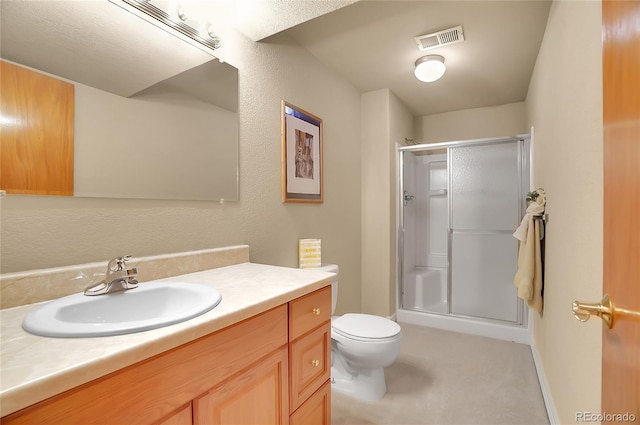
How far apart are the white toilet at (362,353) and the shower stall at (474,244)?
4.48 ft

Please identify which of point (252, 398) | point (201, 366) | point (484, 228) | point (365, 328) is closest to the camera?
point (201, 366)

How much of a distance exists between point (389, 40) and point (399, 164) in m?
1.35

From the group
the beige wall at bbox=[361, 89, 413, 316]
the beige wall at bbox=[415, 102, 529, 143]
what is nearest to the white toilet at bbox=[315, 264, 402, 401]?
the beige wall at bbox=[361, 89, 413, 316]

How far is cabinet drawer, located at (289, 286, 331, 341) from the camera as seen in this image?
Answer: 3.56 ft

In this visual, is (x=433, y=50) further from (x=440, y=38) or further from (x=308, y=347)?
(x=308, y=347)

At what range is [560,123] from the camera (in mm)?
1528

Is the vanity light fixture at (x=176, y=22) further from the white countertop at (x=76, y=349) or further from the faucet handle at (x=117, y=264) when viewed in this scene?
the white countertop at (x=76, y=349)

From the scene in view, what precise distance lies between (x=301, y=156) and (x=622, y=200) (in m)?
1.78

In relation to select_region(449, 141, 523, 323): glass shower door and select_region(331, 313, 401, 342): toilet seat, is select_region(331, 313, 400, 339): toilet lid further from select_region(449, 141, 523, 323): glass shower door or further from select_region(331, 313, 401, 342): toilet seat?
select_region(449, 141, 523, 323): glass shower door

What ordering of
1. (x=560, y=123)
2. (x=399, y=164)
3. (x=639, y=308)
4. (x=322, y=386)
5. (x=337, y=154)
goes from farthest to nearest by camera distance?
(x=399, y=164)
(x=337, y=154)
(x=560, y=123)
(x=322, y=386)
(x=639, y=308)

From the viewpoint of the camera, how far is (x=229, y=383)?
836 mm

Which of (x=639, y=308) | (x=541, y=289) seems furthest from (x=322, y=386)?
(x=541, y=289)

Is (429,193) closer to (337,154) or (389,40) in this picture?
(337,154)

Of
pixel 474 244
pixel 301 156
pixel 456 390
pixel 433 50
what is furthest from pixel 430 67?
pixel 456 390
